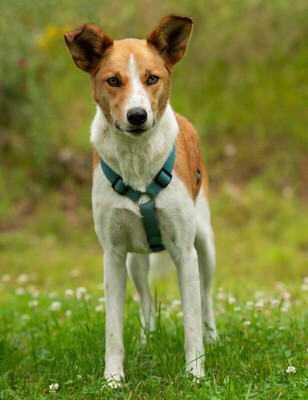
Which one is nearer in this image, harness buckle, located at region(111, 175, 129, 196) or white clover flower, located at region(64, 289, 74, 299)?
harness buckle, located at region(111, 175, 129, 196)

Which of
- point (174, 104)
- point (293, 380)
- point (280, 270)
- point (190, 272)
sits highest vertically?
point (174, 104)

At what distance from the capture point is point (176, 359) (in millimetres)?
3676

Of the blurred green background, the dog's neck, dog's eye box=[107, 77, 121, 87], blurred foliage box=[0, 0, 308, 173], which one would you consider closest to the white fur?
the dog's neck

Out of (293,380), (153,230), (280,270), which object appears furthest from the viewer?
(280,270)

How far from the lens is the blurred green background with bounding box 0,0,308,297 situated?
8.55 metres

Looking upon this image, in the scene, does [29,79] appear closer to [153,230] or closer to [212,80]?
[212,80]

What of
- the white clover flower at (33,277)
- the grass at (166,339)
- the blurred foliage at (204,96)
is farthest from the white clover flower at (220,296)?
the blurred foliage at (204,96)

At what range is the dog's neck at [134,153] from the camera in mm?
3387

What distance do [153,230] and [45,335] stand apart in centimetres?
150

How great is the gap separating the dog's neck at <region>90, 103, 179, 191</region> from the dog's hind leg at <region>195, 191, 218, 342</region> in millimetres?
706

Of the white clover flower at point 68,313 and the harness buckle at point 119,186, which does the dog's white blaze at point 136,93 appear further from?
the white clover flower at point 68,313

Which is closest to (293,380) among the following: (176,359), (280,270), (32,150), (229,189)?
(176,359)

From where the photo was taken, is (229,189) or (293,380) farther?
(229,189)

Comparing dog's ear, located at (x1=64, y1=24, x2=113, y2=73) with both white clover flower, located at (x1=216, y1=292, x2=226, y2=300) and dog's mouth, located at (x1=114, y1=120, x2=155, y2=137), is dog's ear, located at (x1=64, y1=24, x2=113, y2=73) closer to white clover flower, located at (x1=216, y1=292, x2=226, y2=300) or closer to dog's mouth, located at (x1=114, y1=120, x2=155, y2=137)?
dog's mouth, located at (x1=114, y1=120, x2=155, y2=137)
